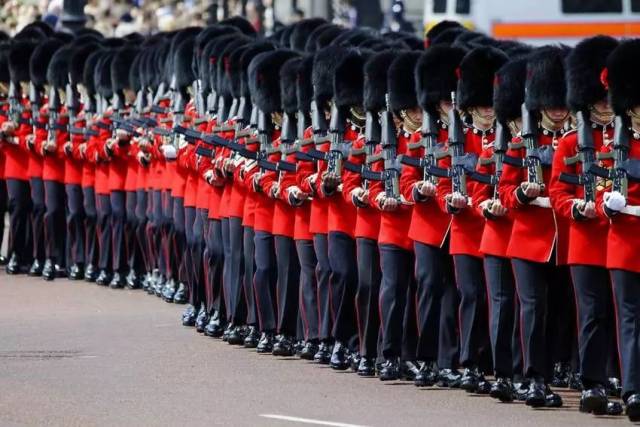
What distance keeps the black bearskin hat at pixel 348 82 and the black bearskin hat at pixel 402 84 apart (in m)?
0.45

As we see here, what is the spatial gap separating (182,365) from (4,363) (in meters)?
1.09

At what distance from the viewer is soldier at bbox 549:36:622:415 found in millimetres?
11805

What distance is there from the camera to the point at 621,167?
11.7 m

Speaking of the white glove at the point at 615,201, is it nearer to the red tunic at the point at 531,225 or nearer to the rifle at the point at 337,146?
the red tunic at the point at 531,225

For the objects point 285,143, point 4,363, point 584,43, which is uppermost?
point 584,43

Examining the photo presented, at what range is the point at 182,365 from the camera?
45.9ft

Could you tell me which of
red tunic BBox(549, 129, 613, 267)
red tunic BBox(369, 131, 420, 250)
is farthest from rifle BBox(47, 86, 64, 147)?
red tunic BBox(549, 129, 613, 267)

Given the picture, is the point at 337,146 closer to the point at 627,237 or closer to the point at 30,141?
the point at 627,237

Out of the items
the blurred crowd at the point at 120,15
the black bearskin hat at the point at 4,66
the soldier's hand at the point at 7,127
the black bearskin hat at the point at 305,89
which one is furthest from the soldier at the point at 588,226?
the blurred crowd at the point at 120,15

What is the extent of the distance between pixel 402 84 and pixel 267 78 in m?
1.79

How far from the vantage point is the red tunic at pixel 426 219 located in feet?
43.0

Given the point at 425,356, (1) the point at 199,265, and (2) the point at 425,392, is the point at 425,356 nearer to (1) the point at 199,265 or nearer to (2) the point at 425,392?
(2) the point at 425,392

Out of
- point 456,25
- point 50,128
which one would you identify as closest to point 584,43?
point 456,25

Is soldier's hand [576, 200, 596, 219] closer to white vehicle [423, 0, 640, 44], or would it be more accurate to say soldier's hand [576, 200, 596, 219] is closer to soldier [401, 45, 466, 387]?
soldier [401, 45, 466, 387]
